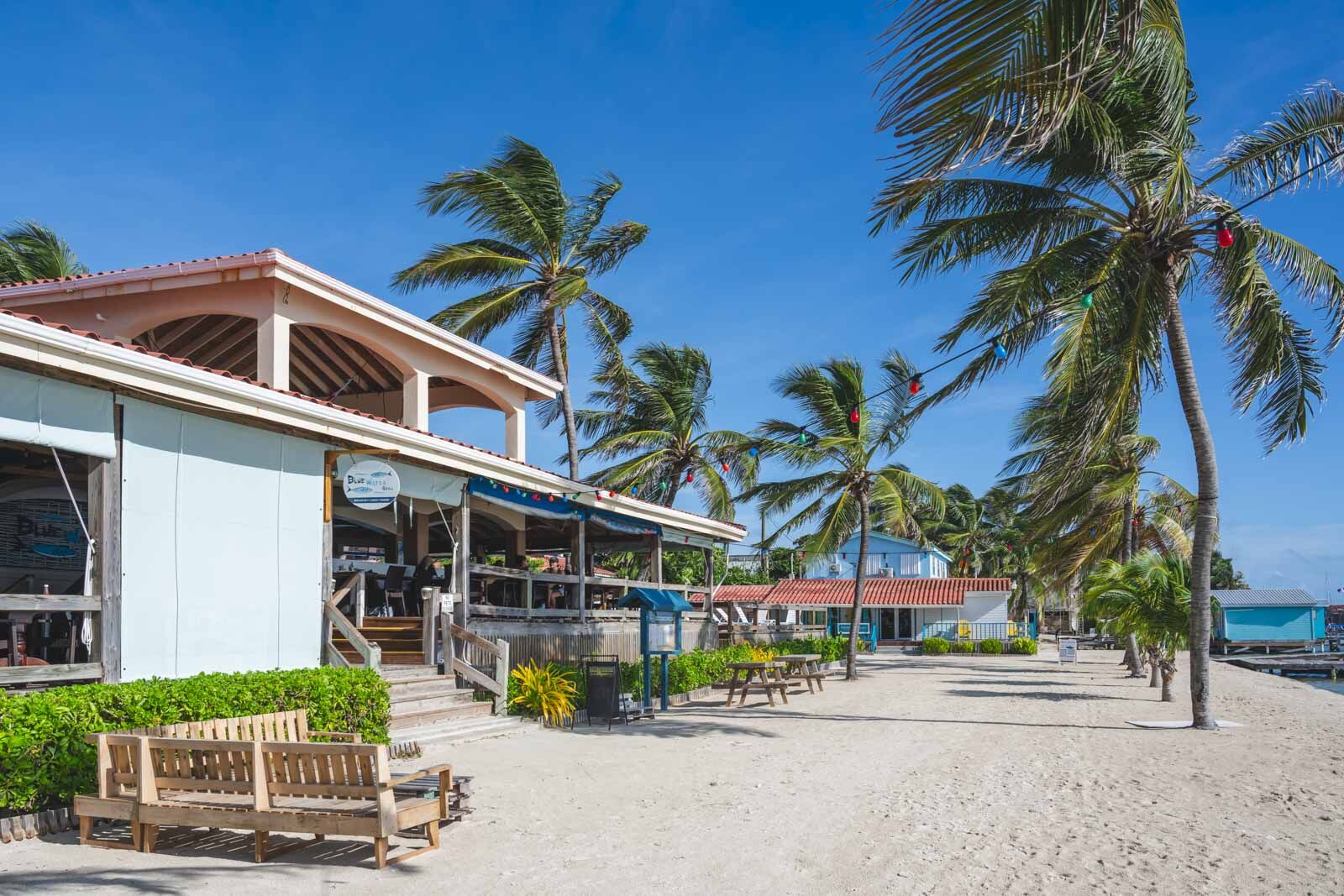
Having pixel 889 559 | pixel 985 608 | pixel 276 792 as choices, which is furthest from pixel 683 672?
pixel 889 559

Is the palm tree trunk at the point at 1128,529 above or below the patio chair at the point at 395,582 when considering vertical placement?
above

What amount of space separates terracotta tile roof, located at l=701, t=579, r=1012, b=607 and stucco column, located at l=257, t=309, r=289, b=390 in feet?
112

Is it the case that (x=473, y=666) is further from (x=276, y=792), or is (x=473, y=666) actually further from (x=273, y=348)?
(x=276, y=792)

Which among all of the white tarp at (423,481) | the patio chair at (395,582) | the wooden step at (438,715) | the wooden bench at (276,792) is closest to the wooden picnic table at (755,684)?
the wooden step at (438,715)

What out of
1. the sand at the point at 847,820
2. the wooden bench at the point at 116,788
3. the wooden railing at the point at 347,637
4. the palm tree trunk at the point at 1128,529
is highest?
the palm tree trunk at the point at 1128,529

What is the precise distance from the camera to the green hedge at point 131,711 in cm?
723

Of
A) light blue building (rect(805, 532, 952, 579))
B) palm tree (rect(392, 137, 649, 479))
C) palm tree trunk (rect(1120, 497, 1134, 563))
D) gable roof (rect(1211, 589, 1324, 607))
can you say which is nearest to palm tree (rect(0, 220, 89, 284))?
palm tree (rect(392, 137, 649, 479))

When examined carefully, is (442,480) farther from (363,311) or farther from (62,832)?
(62,832)

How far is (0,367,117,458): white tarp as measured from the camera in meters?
8.49

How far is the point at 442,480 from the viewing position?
47.3 ft

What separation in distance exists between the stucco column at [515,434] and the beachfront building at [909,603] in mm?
27934

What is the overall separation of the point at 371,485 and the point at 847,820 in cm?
649

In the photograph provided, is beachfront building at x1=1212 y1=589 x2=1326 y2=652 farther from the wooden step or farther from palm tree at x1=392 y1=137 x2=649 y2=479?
the wooden step

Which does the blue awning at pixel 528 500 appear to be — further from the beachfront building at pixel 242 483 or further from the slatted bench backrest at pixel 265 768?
the slatted bench backrest at pixel 265 768
